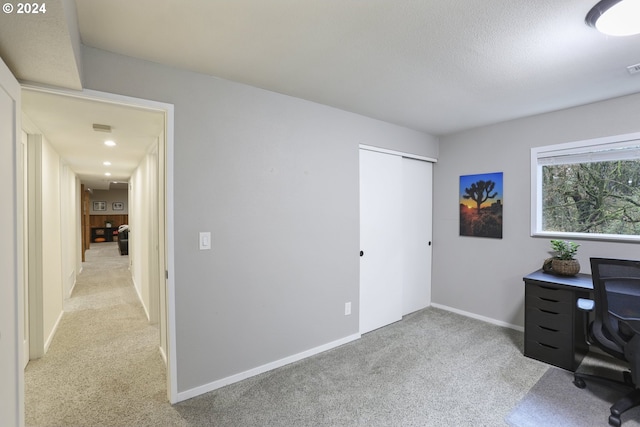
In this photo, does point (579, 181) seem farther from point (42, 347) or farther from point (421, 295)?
point (42, 347)

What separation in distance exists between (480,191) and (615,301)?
1.89 meters

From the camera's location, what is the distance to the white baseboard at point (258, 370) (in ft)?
7.27

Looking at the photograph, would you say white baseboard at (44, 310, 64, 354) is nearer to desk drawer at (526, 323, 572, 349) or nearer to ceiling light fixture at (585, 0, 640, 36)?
desk drawer at (526, 323, 572, 349)

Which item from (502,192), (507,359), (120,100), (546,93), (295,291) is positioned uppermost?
(546,93)

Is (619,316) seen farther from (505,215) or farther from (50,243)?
(50,243)

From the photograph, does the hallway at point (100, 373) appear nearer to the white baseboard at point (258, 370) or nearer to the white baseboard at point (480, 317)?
the white baseboard at point (258, 370)

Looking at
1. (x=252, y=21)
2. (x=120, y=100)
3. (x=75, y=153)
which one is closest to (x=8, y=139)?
(x=120, y=100)

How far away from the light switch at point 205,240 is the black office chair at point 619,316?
283cm

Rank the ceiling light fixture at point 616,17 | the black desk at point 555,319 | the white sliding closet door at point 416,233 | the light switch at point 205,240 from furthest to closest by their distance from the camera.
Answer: the white sliding closet door at point 416,233 < the black desk at point 555,319 < the light switch at point 205,240 < the ceiling light fixture at point 616,17

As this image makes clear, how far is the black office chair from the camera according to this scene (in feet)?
6.26

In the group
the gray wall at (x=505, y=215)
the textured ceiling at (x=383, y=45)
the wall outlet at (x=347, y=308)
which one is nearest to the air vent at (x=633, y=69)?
the textured ceiling at (x=383, y=45)

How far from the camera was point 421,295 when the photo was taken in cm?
416

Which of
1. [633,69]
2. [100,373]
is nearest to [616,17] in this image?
[633,69]

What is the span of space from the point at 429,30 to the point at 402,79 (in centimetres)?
66
